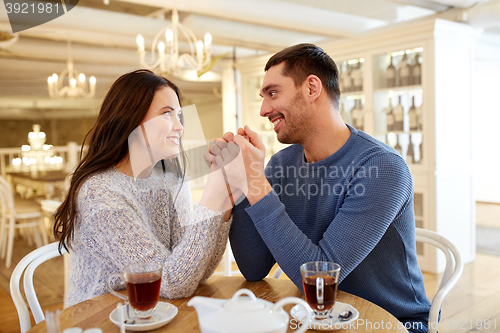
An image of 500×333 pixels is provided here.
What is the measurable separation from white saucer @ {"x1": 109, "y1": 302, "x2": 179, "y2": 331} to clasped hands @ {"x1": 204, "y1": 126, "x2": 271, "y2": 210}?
1.01 ft

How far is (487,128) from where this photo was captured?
6.73 metres

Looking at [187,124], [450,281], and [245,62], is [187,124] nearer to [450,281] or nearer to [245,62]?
[450,281]

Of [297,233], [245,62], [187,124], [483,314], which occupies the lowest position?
[483,314]

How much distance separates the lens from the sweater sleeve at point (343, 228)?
105cm

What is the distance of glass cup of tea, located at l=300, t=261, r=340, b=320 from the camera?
85 centimetres

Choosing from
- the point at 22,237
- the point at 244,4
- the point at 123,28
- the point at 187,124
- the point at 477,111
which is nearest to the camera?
the point at 187,124

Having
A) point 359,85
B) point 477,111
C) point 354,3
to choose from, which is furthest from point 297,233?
point 477,111

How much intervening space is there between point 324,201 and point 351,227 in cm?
21

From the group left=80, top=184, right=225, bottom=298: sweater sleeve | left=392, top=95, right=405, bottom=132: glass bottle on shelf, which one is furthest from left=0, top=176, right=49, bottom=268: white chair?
left=392, top=95, right=405, bottom=132: glass bottle on shelf

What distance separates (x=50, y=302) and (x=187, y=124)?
6.36 ft

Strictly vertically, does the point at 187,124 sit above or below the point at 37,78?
below

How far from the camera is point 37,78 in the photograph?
6355 mm

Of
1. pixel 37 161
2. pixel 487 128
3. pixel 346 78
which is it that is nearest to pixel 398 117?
pixel 346 78

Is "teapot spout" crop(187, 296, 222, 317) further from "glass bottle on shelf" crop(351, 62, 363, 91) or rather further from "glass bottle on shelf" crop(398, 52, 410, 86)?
"glass bottle on shelf" crop(351, 62, 363, 91)
